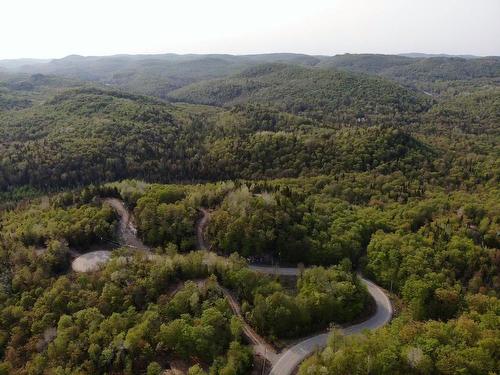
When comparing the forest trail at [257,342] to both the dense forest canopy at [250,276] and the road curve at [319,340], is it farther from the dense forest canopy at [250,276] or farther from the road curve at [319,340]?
the road curve at [319,340]

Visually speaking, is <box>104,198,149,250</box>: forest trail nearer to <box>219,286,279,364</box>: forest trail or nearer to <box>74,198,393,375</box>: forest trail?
<box>74,198,393,375</box>: forest trail

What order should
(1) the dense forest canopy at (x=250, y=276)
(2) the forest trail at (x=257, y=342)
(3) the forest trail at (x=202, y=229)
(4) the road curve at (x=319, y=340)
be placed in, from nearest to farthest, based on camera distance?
(1) the dense forest canopy at (x=250, y=276) → (4) the road curve at (x=319, y=340) → (2) the forest trail at (x=257, y=342) → (3) the forest trail at (x=202, y=229)

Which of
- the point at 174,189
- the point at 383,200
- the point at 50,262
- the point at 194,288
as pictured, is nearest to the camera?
the point at 194,288

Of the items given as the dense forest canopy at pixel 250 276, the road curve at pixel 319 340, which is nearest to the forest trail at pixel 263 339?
the road curve at pixel 319 340

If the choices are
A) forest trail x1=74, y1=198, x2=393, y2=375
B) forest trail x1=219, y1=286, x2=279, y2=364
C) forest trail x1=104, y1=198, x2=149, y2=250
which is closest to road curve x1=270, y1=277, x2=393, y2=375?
forest trail x1=74, y1=198, x2=393, y2=375

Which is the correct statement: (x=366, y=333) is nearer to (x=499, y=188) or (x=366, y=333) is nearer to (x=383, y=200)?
(x=383, y=200)

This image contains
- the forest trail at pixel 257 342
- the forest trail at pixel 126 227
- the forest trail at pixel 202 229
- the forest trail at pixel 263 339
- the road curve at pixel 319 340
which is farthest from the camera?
the forest trail at pixel 126 227

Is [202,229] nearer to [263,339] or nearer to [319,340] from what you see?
[263,339]

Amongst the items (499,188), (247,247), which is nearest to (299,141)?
(499,188)
